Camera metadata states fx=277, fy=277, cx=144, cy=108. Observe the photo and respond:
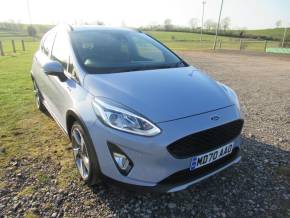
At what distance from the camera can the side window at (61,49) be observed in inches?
138

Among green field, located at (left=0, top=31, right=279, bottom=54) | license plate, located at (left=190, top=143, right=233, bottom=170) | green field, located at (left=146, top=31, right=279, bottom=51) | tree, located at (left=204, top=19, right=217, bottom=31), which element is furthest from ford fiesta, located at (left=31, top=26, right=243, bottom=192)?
tree, located at (left=204, top=19, right=217, bottom=31)

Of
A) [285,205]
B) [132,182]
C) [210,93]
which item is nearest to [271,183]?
[285,205]

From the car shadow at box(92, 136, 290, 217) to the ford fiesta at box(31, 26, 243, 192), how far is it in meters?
0.35

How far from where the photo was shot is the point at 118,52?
3.69 metres

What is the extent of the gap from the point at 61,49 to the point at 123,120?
6.03ft

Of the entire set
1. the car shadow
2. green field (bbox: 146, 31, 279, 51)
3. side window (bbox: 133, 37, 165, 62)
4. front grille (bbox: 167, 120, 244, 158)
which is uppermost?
side window (bbox: 133, 37, 165, 62)

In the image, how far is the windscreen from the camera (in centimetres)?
330

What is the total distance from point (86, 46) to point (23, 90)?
470cm

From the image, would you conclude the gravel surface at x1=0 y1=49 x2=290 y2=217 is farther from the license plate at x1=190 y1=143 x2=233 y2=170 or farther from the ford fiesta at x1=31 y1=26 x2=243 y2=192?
the license plate at x1=190 y1=143 x2=233 y2=170

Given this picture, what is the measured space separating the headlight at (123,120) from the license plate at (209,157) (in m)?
0.46

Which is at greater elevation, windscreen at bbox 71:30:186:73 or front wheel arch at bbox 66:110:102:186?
windscreen at bbox 71:30:186:73

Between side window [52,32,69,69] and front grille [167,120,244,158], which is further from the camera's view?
side window [52,32,69,69]

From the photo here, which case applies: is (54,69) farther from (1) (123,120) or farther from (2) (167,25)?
(2) (167,25)

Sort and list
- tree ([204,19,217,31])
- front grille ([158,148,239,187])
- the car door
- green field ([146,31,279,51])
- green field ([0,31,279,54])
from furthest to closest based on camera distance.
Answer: tree ([204,19,217,31]) < green field ([146,31,279,51]) < green field ([0,31,279,54]) < the car door < front grille ([158,148,239,187])
